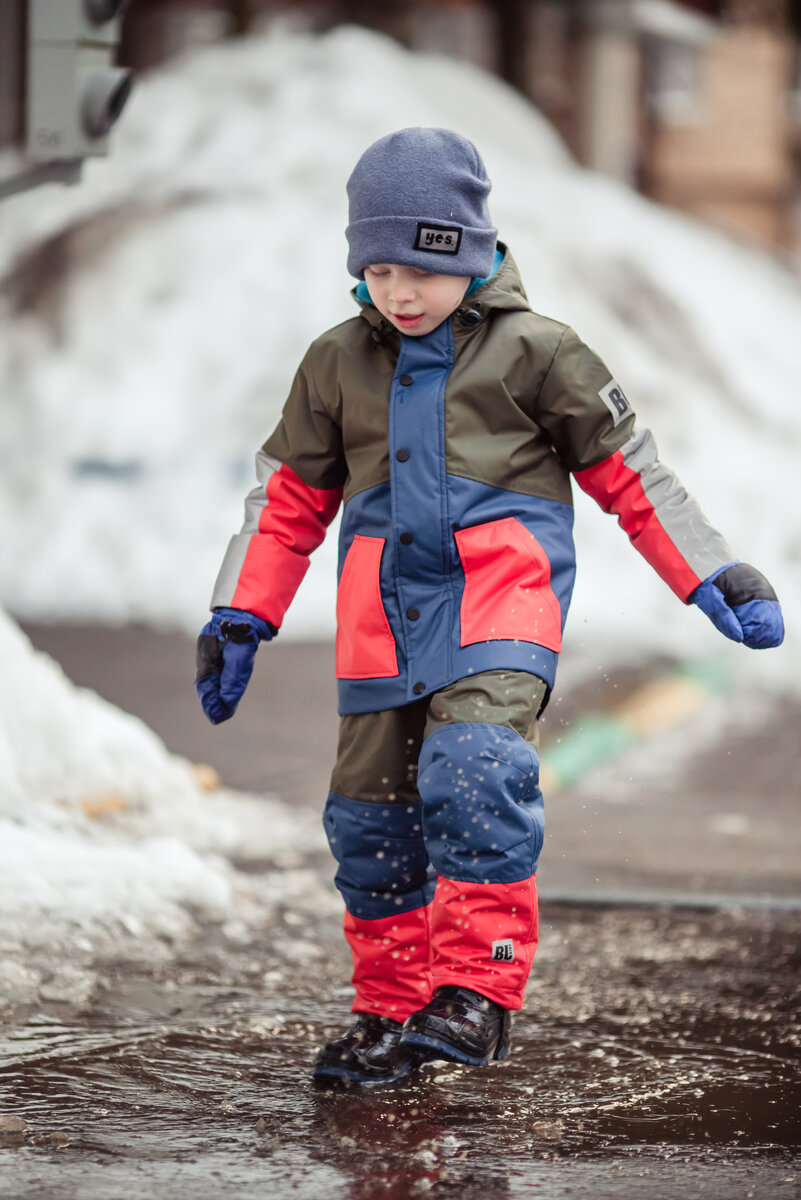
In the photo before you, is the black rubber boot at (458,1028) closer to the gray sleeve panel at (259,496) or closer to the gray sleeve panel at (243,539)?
the gray sleeve panel at (243,539)

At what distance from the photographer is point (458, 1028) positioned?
2967 millimetres

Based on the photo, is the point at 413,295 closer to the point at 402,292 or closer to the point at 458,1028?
the point at 402,292

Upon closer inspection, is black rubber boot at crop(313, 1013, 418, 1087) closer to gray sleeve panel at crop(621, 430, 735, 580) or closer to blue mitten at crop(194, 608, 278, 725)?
blue mitten at crop(194, 608, 278, 725)

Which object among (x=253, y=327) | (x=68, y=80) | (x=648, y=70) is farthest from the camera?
(x=648, y=70)

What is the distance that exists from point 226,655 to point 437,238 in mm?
854

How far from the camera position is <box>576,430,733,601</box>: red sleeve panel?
10.4ft

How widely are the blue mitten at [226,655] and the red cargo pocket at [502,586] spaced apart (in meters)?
0.43

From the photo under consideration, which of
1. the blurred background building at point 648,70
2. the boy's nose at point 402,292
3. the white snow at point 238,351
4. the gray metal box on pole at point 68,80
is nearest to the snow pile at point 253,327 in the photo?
the white snow at point 238,351

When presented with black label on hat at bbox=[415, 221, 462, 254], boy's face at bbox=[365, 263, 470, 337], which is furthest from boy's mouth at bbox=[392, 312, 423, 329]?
black label on hat at bbox=[415, 221, 462, 254]

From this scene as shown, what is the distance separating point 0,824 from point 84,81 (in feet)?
8.02

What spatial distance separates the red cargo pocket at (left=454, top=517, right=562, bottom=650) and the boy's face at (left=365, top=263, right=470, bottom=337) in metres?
0.38

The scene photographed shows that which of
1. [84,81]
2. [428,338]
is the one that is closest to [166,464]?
[84,81]

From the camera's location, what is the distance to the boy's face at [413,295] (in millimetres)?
3180

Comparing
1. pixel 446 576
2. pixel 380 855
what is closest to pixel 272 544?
pixel 446 576
